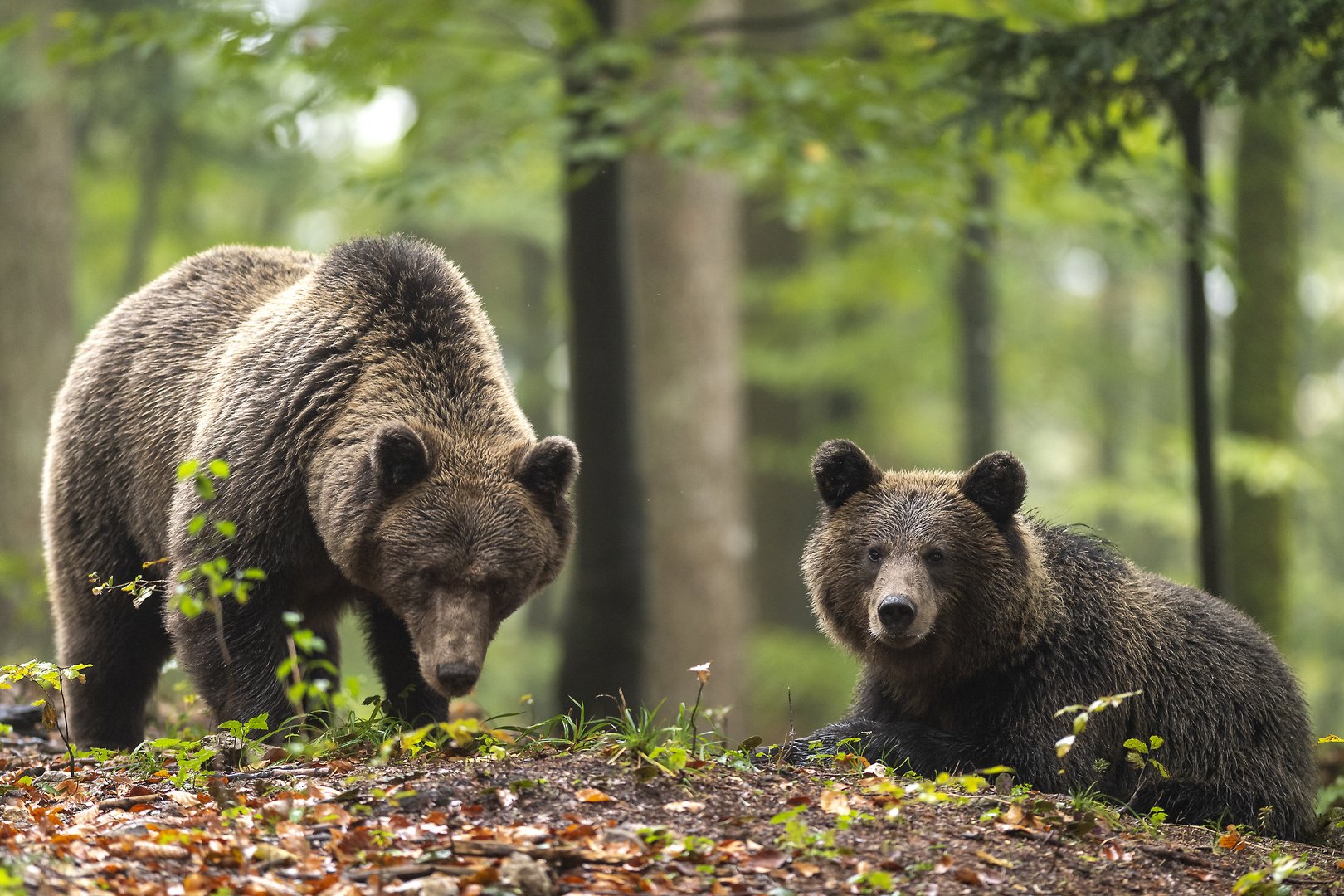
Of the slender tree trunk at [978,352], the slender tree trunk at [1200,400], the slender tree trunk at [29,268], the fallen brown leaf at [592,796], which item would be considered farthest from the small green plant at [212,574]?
the slender tree trunk at [978,352]

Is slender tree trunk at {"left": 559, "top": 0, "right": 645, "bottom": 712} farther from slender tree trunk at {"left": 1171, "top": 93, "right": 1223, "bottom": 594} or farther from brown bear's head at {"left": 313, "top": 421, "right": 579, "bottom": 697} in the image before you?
slender tree trunk at {"left": 1171, "top": 93, "right": 1223, "bottom": 594}

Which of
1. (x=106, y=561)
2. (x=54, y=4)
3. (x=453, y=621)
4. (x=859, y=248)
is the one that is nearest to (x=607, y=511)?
(x=106, y=561)

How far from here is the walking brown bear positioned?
5539 mm

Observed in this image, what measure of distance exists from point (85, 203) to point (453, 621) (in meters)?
19.5

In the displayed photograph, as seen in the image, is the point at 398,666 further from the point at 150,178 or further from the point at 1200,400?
the point at 150,178

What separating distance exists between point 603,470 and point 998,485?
4.44 m

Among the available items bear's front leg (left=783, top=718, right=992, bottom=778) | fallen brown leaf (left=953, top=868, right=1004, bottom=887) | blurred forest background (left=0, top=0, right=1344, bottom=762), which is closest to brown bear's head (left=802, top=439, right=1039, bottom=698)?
bear's front leg (left=783, top=718, right=992, bottom=778)

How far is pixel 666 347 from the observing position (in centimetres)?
1355

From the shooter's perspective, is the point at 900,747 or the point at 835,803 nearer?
the point at 835,803

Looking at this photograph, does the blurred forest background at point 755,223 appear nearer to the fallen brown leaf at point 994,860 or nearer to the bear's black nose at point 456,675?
the bear's black nose at point 456,675

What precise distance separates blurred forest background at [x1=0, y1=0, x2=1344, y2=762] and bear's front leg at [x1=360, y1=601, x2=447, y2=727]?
855mm

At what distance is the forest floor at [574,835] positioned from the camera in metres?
3.72

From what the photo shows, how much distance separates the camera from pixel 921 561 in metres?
5.64

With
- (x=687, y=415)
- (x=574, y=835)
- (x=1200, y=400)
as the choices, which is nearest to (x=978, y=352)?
(x=687, y=415)
